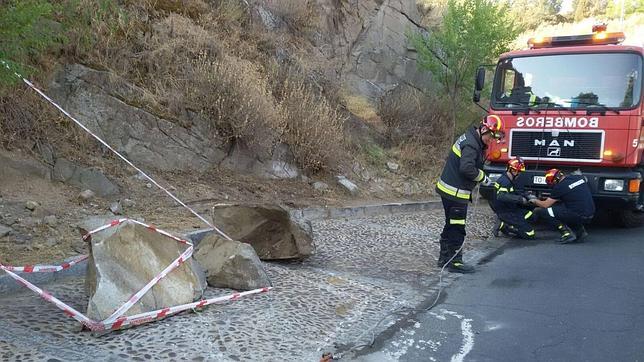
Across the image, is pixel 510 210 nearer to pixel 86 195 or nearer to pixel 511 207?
pixel 511 207

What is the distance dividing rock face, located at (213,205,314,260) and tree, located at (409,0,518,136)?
9247mm

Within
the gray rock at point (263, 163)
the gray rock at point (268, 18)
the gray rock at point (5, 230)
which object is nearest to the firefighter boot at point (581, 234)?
the gray rock at point (263, 163)

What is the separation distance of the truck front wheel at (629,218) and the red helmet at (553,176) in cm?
176

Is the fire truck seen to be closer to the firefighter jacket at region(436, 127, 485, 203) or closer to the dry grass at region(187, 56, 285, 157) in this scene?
the firefighter jacket at region(436, 127, 485, 203)

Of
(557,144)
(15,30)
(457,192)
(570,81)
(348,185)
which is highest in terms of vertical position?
(15,30)

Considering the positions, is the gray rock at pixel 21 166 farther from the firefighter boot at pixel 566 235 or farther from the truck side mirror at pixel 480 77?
the firefighter boot at pixel 566 235

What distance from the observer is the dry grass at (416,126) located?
1300 centimetres

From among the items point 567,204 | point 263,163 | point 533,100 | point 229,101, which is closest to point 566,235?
point 567,204

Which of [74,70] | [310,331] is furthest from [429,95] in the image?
[310,331]

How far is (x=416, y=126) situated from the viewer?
13711 mm

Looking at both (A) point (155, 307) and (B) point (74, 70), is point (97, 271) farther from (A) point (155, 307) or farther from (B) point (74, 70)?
(B) point (74, 70)

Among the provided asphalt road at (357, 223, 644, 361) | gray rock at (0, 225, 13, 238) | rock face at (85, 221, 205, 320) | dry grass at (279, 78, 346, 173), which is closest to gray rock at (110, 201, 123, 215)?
gray rock at (0, 225, 13, 238)

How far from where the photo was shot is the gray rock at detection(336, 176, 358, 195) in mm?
10495

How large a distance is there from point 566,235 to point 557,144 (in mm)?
1479
